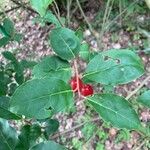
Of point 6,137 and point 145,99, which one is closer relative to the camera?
point 145,99

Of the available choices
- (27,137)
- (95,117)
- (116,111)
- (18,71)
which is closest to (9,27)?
(18,71)

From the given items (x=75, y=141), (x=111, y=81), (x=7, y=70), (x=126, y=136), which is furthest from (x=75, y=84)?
(x=75, y=141)

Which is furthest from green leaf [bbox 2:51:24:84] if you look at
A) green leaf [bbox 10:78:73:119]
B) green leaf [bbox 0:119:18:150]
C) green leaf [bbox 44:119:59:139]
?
green leaf [bbox 10:78:73:119]

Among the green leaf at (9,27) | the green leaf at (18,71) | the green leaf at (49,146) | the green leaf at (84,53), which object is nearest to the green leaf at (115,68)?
the green leaf at (49,146)

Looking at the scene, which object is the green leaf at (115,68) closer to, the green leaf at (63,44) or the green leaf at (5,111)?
the green leaf at (63,44)

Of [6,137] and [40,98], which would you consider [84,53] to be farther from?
[40,98]

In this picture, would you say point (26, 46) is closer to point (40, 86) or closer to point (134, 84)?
point (134, 84)
